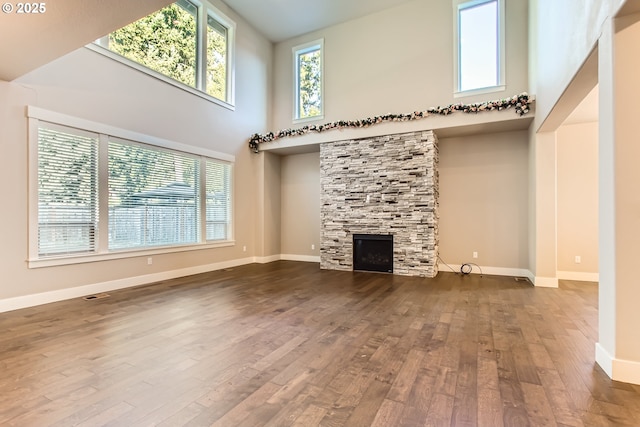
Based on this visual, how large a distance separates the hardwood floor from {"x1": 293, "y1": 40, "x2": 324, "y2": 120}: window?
5.16 meters

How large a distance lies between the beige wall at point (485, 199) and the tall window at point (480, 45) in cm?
105

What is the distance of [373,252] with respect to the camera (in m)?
6.33

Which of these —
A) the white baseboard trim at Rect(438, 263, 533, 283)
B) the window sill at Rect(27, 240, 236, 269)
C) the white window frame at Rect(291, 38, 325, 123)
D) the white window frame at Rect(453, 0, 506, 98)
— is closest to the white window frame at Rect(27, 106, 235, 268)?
the window sill at Rect(27, 240, 236, 269)

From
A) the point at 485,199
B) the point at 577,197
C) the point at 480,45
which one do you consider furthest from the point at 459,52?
the point at 577,197

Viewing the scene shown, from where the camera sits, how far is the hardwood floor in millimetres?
1712

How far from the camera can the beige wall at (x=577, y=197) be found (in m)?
5.19

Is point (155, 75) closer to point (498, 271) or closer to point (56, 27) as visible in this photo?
point (56, 27)

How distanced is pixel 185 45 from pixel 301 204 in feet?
13.8

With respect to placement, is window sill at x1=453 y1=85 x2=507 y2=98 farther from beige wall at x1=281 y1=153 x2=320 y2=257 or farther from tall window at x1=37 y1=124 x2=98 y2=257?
tall window at x1=37 y1=124 x2=98 y2=257

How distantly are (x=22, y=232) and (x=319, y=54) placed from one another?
6.80 metres

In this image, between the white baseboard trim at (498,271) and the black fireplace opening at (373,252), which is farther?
the black fireplace opening at (373,252)

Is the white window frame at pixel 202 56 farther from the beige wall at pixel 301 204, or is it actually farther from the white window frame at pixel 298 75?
the beige wall at pixel 301 204

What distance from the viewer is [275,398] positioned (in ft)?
6.08

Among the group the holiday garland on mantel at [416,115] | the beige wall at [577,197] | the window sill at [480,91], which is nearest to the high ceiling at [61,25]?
the holiday garland on mantel at [416,115]
